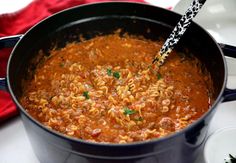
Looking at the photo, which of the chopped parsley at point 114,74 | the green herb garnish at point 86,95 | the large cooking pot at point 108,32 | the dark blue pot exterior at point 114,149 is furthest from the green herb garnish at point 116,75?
the dark blue pot exterior at point 114,149

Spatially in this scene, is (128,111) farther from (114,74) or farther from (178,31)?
(178,31)

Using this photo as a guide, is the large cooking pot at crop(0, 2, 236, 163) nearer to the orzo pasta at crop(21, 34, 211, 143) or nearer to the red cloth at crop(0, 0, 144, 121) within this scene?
the orzo pasta at crop(21, 34, 211, 143)

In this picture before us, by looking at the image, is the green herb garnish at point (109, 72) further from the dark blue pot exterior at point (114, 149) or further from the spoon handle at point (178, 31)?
the dark blue pot exterior at point (114, 149)

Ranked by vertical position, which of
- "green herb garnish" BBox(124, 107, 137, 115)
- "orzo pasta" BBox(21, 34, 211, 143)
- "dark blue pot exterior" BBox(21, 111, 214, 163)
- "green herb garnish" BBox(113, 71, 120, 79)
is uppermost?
"dark blue pot exterior" BBox(21, 111, 214, 163)

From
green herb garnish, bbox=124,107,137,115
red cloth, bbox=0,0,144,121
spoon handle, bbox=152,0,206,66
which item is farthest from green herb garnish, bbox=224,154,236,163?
red cloth, bbox=0,0,144,121

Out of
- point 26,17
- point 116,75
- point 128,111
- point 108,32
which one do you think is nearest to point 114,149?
point 128,111

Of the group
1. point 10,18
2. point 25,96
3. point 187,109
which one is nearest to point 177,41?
point 187,109
